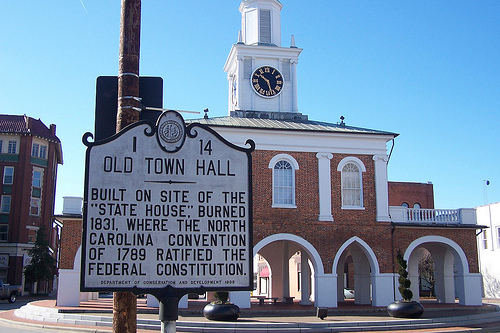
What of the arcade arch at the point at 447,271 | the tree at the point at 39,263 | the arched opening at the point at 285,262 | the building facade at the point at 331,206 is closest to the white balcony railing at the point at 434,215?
the building facade at the point at 331,206

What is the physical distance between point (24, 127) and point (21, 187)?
6.38m

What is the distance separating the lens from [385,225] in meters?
28.6

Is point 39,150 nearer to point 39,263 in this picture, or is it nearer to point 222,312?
point 39,263

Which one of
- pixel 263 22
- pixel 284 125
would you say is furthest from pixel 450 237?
pixel 263 22

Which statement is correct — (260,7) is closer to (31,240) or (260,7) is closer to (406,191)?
(406,191)

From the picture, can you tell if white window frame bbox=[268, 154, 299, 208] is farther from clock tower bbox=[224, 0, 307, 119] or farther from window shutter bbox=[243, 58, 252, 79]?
window shutter bbox=[243, 58, 252, 79]

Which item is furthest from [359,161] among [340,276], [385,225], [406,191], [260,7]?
[406,191]

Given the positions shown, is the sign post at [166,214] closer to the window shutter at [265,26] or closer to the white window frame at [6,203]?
the window shutter at [265,26]

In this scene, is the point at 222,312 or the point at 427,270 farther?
the point at 427,270

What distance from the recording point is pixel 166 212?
6301 mm

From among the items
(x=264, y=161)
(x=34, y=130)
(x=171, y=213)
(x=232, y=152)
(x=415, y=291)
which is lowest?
(x=415, y=291)

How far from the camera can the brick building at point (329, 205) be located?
2744cm

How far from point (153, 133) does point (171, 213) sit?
1017 mm

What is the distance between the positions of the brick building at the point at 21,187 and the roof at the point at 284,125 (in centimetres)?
2876
